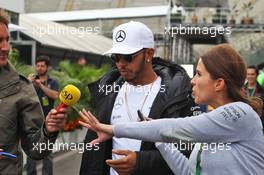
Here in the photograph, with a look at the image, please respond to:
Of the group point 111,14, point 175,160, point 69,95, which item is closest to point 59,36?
point 111,14

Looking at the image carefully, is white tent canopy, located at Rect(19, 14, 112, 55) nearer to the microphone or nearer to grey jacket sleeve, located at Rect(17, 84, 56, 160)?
grey jacket sleeve, located at Rect(17, 84, 56, 160)

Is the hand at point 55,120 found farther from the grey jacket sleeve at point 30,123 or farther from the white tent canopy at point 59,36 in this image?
the white tent canopy at point 59,36

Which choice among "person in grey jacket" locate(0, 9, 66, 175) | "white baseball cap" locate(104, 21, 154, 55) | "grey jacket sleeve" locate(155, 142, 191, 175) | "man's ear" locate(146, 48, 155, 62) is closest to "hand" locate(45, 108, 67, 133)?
"person in grey jacket" locate(0, 9, 66, 175)

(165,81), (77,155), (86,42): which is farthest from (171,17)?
(165,81)

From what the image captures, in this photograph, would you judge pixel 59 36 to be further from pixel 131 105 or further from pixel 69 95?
pixel 69 95

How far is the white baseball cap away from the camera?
2.95 metres

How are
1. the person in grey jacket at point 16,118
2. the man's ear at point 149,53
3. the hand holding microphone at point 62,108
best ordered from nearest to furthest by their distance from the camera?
the hand holding microphone at point 62,108 → the person in grey jacket at point 16,118 → the man's ear at point 149,53

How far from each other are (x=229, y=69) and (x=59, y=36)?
18431 mm

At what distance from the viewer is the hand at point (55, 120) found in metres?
2.37

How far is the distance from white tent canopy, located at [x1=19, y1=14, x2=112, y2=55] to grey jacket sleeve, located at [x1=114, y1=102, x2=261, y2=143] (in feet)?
37.7

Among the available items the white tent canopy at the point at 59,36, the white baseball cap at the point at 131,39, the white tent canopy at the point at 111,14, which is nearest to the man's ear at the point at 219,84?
the white baseball cap at the point at 131,39

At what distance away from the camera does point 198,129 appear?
216 cm

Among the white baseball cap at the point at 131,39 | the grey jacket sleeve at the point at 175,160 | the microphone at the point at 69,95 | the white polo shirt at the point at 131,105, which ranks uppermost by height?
the white baseball cap at the point at 131,39

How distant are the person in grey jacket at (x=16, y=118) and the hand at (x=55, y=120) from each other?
0.12 m
